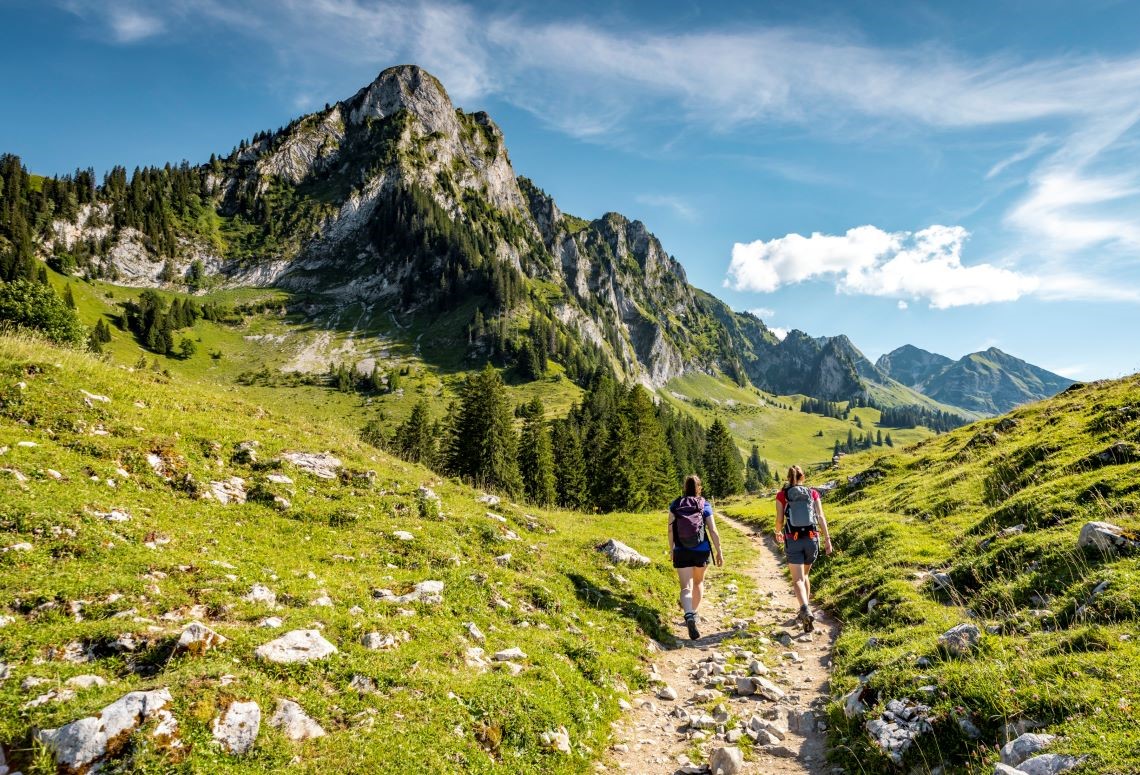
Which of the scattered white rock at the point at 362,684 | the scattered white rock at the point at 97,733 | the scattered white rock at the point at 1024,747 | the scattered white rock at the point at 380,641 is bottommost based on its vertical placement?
the scattered white rock at the point at 362,684

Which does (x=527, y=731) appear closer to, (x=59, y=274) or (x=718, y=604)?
(x=718, y=604)

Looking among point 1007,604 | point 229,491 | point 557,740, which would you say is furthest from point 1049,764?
point 229,491

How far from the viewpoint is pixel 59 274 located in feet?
607

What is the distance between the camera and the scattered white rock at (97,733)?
15.3 ft

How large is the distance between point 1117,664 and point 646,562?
13.6 m

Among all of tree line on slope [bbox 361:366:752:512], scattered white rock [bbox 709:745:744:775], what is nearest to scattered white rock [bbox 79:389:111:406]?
scattered white rock [bbox 709:745:744:775]

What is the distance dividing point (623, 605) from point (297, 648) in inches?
378

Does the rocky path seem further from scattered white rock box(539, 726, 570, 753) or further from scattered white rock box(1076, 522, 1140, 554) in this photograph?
scattered white rock box(1076, 522, 1140, 554)

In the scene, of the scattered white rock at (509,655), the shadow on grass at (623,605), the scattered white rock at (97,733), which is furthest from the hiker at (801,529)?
the scattered white rock at (97,733)

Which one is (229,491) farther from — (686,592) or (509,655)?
(686,592)

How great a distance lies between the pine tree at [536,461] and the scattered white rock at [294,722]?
62912 millimetres

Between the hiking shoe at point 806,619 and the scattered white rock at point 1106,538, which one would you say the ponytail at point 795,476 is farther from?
the scattered white rock at point 1106,538

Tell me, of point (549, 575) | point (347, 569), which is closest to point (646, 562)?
point (549, 575)

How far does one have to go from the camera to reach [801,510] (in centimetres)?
1486
